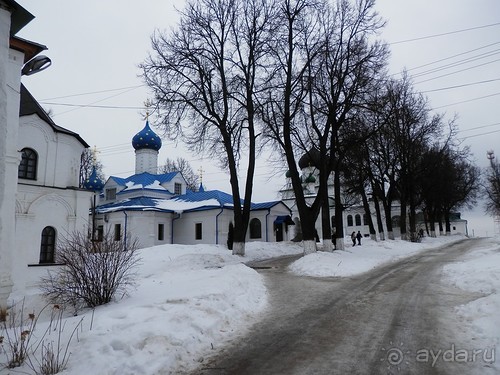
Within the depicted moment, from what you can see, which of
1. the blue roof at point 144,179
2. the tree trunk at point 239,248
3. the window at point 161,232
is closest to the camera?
the tree trunk at point 239,248

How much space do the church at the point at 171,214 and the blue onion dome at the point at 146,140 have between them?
3.37 m

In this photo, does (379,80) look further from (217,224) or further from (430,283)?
(217,224)

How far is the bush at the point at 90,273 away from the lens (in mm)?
7801

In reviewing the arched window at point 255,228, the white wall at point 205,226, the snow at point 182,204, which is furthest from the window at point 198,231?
the arched window at point 255,228

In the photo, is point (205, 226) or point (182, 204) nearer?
point (205, 226)

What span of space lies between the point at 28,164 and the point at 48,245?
4.01m

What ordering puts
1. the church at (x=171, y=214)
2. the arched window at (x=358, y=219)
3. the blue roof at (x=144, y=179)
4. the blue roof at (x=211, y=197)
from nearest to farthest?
the church at (x=171, y=214), the blue roof at (x=211, y=197), the blue roof at (x=144, y=179), the arched window at (x=358, y=219)

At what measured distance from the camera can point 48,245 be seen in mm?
18438

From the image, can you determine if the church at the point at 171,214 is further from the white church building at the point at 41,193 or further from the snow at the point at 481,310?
the snow at the point at 481,310

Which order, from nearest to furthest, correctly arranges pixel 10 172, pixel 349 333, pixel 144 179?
1. pixel 349 333
2. pixel 10 172
3. pixel 144 179

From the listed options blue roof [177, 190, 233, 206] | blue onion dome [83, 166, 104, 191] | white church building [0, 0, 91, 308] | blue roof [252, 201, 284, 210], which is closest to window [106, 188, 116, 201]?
blue onion dome [83, 166, 104, 191]

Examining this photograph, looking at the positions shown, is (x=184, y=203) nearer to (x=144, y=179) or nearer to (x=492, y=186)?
(x=144, y=179)

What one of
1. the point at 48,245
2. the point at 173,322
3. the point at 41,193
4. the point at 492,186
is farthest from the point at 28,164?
Answer: the point at 492,186

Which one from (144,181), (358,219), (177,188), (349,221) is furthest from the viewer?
(349,221)
